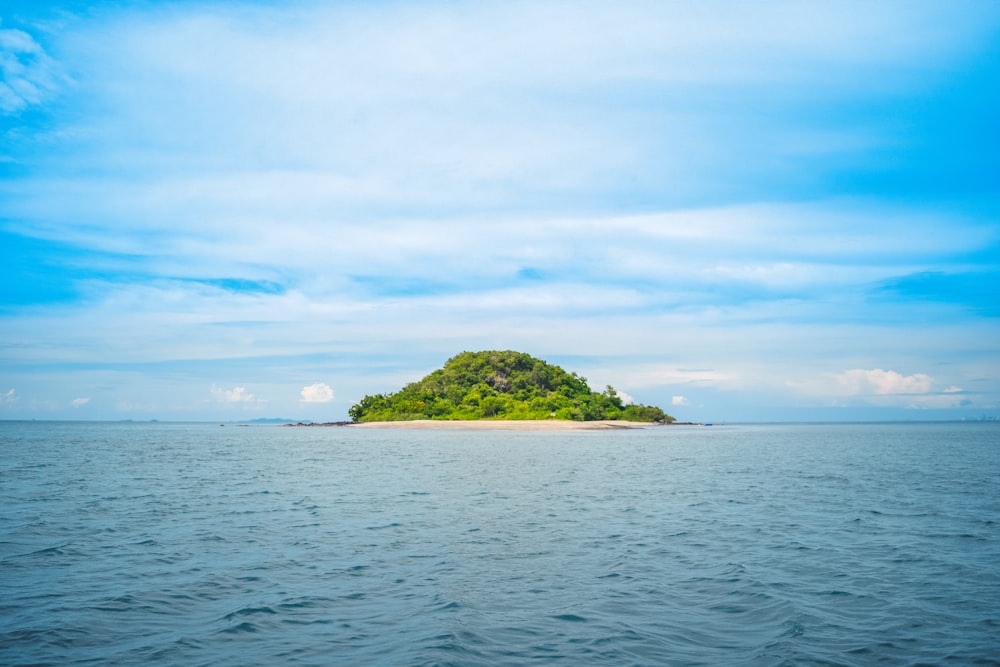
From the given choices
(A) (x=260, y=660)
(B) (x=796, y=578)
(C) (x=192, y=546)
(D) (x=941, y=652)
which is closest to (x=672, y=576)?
(B) (x=796, y=578)

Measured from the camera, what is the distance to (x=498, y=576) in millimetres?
15195

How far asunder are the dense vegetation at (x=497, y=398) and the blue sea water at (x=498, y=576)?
457 feet

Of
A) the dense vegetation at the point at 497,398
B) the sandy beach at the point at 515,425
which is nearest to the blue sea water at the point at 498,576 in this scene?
the sandy beach at the point at 515,425

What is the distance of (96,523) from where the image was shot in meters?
22.7

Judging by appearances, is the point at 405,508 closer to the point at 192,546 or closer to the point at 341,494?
the point at 341,494

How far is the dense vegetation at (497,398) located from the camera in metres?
172

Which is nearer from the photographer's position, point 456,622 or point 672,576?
point 456,622

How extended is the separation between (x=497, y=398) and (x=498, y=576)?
160 meters

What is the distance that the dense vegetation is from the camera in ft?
563

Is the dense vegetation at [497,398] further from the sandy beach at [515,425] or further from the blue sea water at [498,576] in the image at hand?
the blue sea water at [498,576]

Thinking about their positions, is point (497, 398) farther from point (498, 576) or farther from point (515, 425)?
point (498, 576)

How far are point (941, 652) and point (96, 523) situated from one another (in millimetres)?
24478

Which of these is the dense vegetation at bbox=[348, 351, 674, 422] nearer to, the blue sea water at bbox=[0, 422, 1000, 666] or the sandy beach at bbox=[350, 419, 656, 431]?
the sandy beach at bbox=[350, 419, 656, 431]

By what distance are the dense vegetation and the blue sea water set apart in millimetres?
139202
